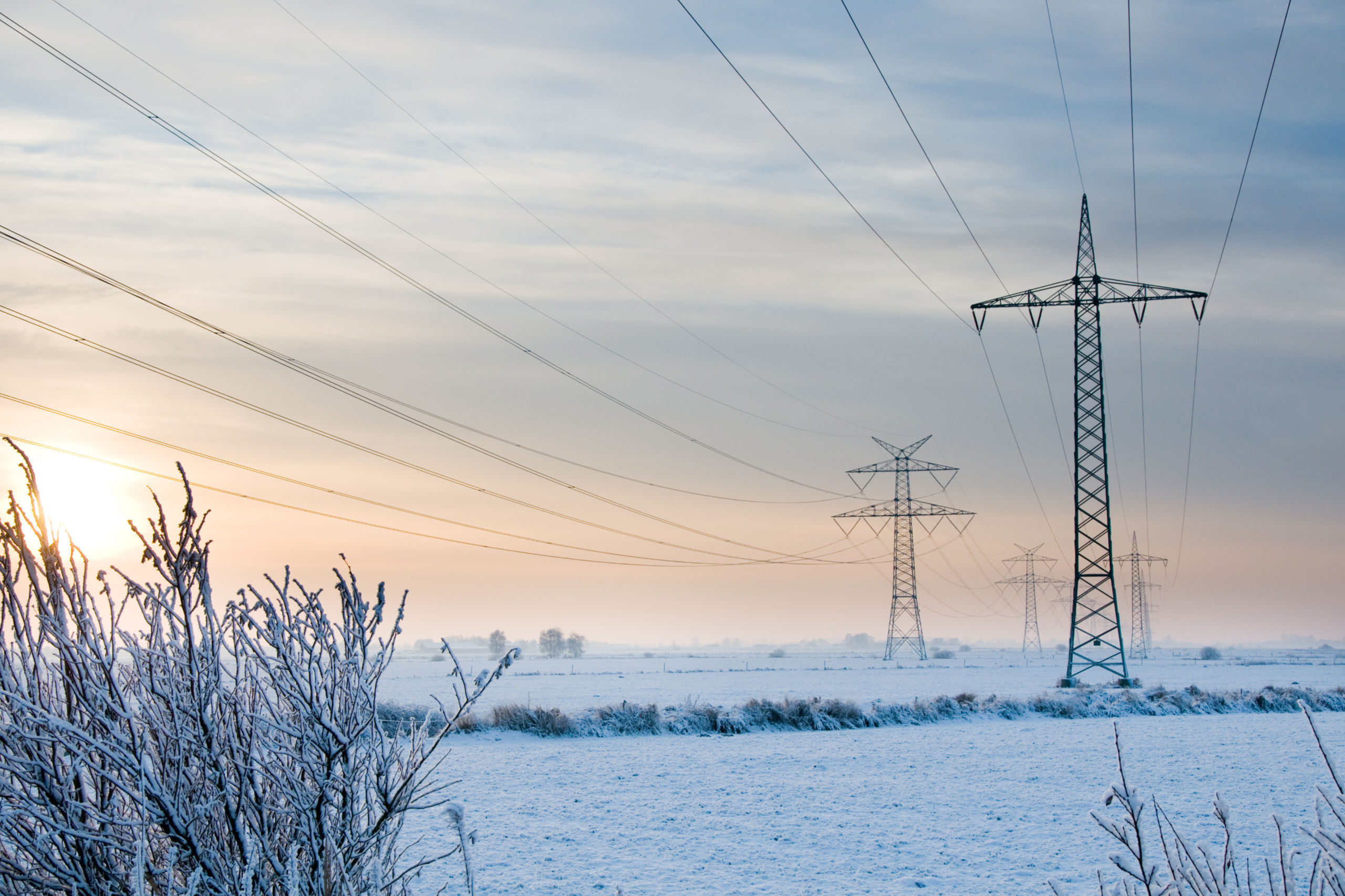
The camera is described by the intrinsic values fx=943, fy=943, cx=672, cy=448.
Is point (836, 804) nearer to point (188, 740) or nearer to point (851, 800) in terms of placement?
point (851, 800)

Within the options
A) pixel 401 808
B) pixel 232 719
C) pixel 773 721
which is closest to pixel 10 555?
pixel 232 719

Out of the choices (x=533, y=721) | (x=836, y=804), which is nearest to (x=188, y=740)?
(x=836, y=804)

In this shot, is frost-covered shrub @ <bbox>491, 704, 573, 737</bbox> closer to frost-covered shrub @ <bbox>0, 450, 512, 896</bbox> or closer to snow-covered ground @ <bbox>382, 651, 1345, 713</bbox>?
snow-covered ground @ <bbox>382, 651, 1345, 713</bbox>

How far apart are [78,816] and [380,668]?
5.86 ft

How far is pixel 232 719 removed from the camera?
570 centimetres

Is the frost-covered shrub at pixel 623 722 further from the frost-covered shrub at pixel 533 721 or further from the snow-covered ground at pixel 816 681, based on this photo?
the snow-covered ground at pixel 816 681

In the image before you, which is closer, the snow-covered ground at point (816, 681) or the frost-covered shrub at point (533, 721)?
the frost-covered shrub at point (533, 721)

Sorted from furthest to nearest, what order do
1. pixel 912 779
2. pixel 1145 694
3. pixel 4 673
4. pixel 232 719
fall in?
1. pixel 1145 694
2. pixel 912 779
3. pixel 232 719
4. pixel 4 673

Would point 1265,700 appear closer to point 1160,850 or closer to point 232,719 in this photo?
point 1160,850

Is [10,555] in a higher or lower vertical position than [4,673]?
higher

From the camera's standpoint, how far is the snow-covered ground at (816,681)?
163ft

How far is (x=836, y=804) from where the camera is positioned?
2109 cm

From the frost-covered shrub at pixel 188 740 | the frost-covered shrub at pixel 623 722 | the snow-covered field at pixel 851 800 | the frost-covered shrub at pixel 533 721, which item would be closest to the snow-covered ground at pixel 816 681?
the frost-covered shrub at pixel 623 722

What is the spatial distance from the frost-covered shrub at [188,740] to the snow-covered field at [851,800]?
834cm
